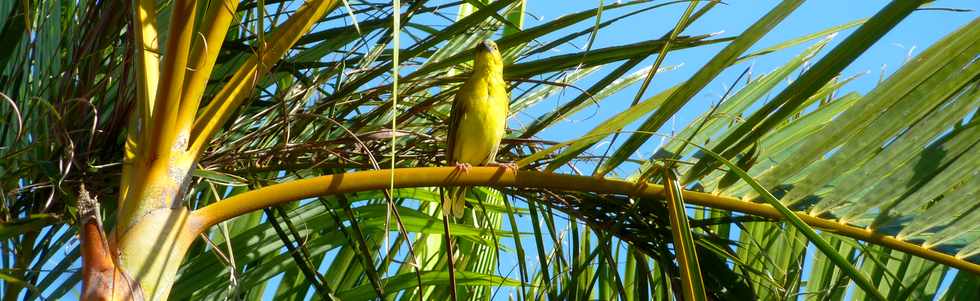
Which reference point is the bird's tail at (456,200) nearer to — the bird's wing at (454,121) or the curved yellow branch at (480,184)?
the bird's wing at (454,121)

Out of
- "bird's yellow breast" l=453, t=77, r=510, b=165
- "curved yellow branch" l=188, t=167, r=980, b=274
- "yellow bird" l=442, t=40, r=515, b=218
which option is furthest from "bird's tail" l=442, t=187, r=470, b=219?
"curved yellow branch" l=188, t=167, r=980, b=274

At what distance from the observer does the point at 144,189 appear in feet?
7.14

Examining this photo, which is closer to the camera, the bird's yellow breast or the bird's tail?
the bird's tail

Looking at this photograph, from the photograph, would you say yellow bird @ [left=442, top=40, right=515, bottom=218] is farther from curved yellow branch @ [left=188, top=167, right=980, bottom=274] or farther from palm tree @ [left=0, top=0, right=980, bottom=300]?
curved yellow branch @ [left=188, top=167, right=980, bottom=274]

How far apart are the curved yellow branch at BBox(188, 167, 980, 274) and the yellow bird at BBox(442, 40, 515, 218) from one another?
0.94m

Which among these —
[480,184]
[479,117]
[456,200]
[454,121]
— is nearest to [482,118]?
[479,117]

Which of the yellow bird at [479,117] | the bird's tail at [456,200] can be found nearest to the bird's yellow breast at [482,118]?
the yellow bird at [479,117]

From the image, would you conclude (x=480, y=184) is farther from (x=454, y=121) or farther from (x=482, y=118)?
(x=482, y=118)

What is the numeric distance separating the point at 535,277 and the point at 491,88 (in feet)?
2.59

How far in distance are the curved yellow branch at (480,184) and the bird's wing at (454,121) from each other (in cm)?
78

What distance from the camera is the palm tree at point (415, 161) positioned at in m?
2.12

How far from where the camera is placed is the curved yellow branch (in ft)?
7.23

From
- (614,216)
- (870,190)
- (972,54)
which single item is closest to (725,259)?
(614,216)

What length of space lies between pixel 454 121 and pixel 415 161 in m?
0.34
